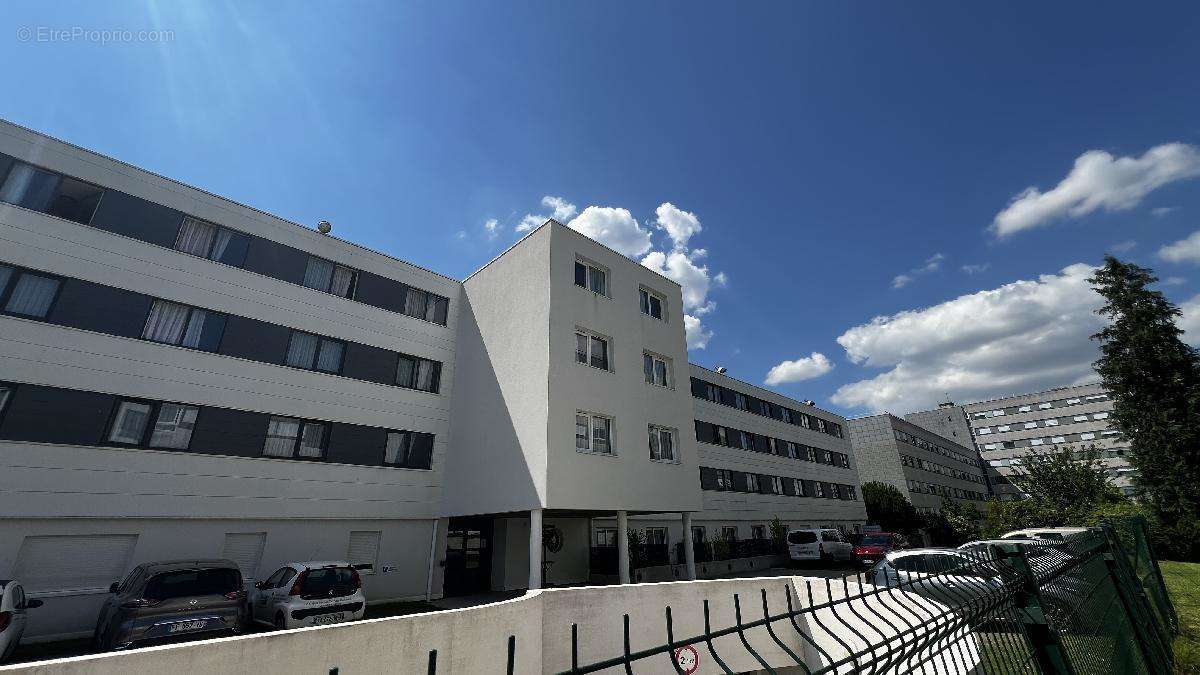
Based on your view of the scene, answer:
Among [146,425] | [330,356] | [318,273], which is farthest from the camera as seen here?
→ [318,273]

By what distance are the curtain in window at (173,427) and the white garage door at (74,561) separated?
2.45m

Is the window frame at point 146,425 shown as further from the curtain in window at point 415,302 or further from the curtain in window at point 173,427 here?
the curtain in window at point 415,302

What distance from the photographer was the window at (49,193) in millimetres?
14156

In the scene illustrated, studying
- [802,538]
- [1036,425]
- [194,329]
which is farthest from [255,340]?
[1036,425]

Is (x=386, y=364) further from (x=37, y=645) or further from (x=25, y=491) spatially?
(x=37, y=645)

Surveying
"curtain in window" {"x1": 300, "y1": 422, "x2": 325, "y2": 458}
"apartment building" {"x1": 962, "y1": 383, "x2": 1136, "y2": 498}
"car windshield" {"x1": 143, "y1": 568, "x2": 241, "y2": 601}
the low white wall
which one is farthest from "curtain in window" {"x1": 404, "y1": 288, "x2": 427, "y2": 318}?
"apartment building" {"x1": 962, "y1": 383, "x2": 1136, "y2": 498}

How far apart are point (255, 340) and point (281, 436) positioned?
3.21m

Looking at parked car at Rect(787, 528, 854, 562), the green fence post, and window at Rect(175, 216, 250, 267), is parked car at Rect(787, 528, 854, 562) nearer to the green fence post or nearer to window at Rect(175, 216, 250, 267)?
the green fence post

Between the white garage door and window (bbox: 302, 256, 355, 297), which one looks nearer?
the white garage door

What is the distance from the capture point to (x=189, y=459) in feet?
48.6

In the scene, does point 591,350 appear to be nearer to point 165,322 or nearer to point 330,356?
point 330,356

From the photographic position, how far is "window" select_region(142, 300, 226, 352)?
1539 cm

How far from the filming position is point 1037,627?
11.5ft

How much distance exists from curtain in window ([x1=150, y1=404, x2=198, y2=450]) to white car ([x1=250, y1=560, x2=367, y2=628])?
17.7 feet
